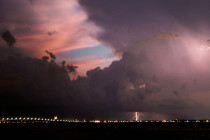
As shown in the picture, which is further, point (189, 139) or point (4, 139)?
point (189, 139)

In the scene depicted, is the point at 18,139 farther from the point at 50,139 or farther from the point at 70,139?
the point at 70,139

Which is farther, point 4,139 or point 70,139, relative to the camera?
point 70,139

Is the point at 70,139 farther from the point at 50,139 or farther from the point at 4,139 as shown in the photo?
the point at 4,139

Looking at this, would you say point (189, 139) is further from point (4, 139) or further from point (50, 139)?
point (4, 139)

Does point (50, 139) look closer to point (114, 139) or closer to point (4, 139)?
point (4, 139)

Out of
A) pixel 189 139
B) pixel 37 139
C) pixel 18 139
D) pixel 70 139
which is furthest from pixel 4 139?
pixel 189 139

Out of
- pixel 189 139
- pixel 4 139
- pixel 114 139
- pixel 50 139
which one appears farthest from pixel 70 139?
pixel 189 139

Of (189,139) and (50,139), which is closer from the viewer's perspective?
(50,139)
